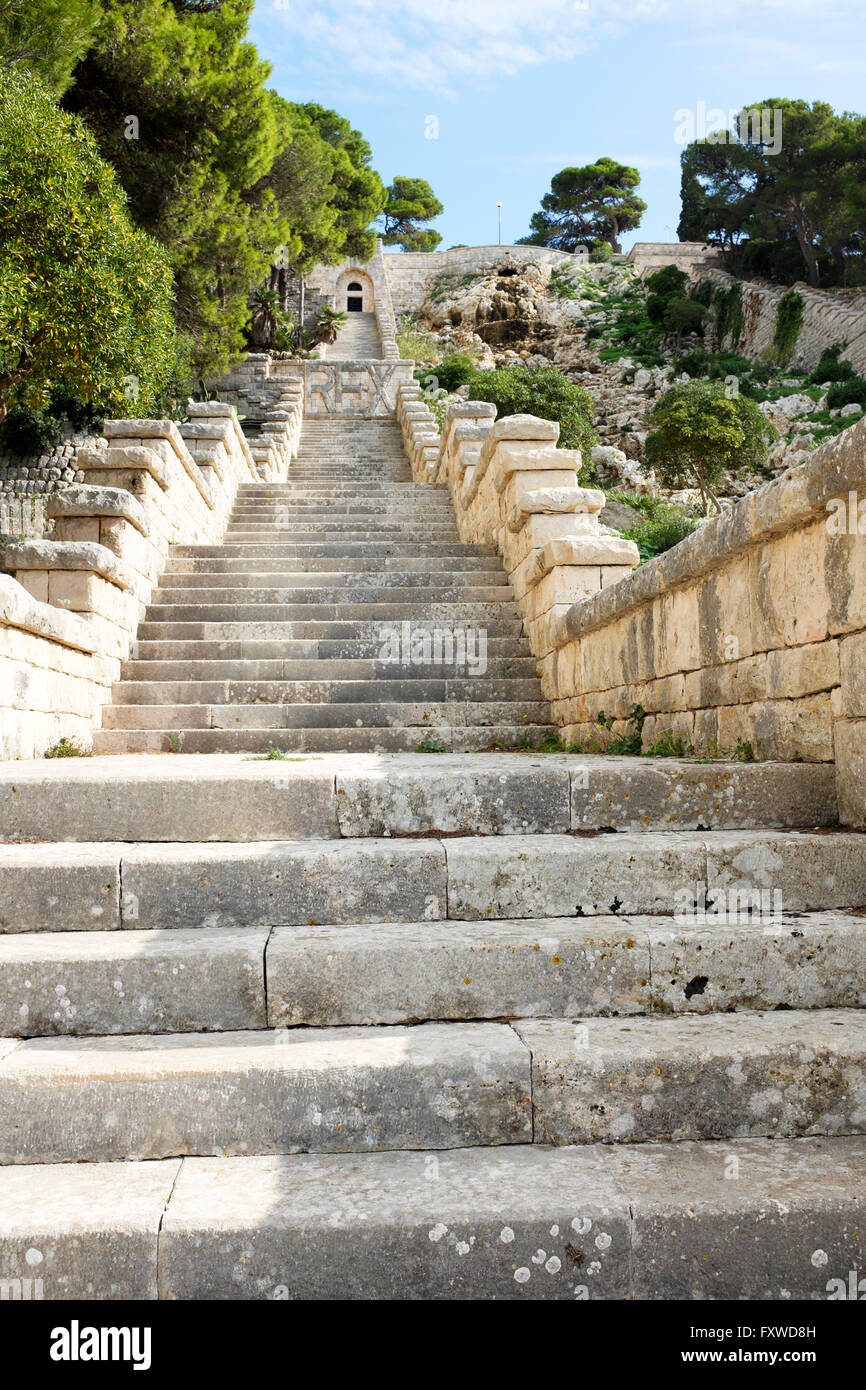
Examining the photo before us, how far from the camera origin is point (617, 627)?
16.8ft

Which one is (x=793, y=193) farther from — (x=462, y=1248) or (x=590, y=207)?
(x=462, y=1248)

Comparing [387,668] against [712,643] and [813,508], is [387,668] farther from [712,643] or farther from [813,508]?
[813,508]

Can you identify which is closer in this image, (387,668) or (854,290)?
(387,668)

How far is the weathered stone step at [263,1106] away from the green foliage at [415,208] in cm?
A: 6772

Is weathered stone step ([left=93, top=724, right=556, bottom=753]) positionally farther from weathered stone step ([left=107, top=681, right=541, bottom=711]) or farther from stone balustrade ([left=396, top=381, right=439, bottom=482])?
stone balustrade ([left=396, top=381, right=439, bottom=482])

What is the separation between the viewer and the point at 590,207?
6234cm

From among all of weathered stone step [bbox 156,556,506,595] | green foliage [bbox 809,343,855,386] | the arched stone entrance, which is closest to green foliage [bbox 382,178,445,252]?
the arched stone entrance

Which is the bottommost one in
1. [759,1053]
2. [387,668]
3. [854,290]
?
[759,1053]

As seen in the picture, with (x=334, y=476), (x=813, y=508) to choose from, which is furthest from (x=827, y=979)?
(x=334, y=476)

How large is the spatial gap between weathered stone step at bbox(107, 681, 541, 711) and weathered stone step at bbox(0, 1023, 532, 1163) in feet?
13.4

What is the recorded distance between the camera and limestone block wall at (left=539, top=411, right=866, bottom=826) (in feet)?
9.55

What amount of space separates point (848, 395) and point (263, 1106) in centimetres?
3397

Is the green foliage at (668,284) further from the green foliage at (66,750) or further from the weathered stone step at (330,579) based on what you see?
the green foliage at (66,750)
